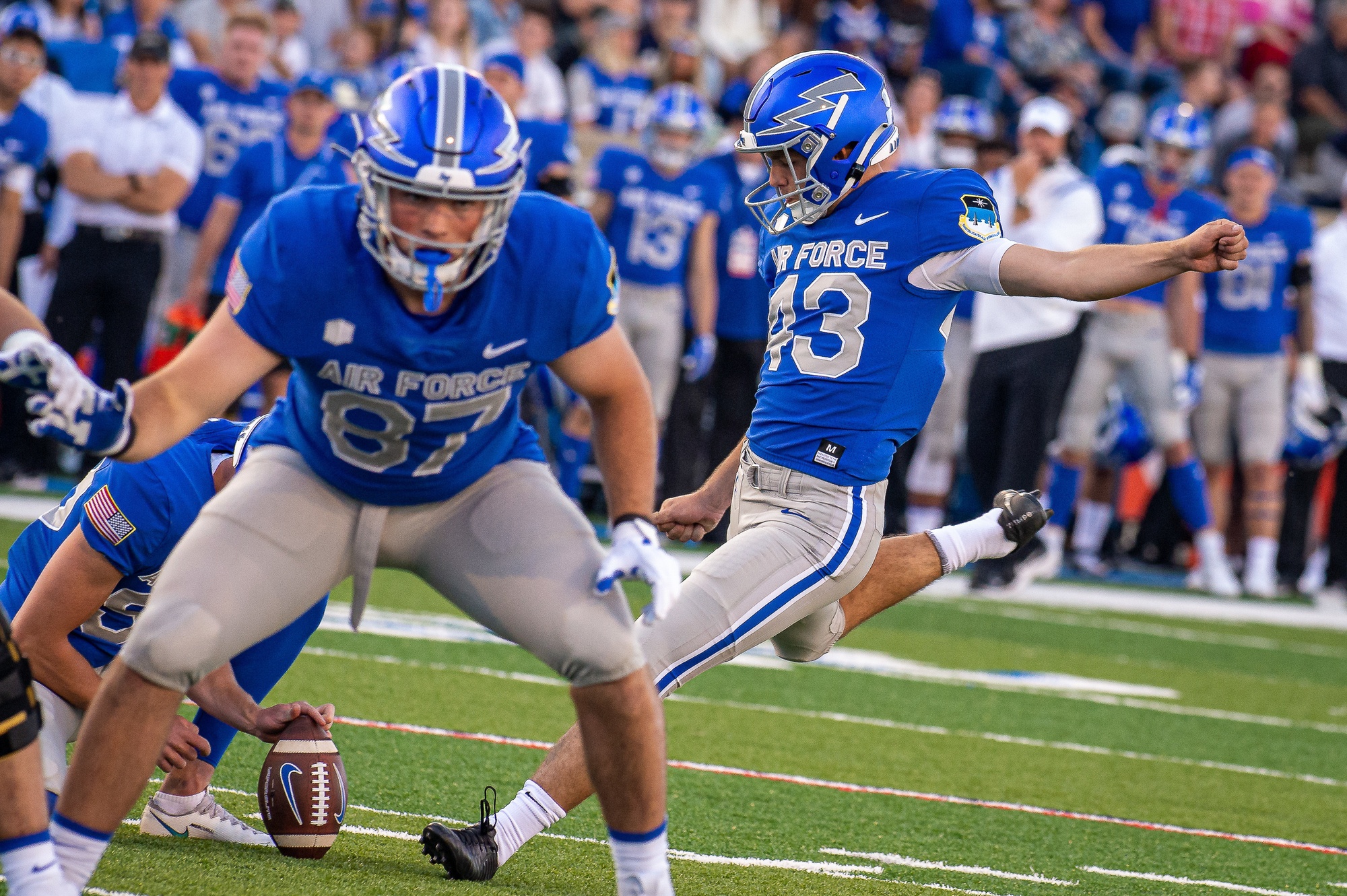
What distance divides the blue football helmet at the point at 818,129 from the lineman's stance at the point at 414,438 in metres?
1.01

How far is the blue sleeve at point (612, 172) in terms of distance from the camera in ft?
A: 28.8

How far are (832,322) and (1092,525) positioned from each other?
270 inches

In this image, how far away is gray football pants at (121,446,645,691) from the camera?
2635mm

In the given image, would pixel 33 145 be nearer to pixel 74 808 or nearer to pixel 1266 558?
pixel 74 808

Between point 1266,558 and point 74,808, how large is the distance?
322 inches

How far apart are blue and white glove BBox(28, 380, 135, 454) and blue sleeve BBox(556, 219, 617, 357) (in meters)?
0.72

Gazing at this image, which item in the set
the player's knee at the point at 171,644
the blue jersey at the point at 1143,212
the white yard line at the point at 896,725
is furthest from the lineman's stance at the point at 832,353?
the blue jersey at the point at 1143,212

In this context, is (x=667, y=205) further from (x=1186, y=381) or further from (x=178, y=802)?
(x=178, y=802)

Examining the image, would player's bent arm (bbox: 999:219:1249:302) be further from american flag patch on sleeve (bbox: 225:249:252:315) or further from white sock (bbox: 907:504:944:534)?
white sock (bbox: 907:504:944:534)

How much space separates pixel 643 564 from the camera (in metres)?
2.82

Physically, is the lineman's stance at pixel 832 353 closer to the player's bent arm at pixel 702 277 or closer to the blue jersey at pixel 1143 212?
the player's bent arm at pixel 702 277

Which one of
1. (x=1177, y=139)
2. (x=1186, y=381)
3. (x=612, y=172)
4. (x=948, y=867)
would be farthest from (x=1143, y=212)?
(x=948, y=867)

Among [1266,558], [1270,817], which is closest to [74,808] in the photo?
[1270,817]

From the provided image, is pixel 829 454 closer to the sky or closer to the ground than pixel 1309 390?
closer to the sky
